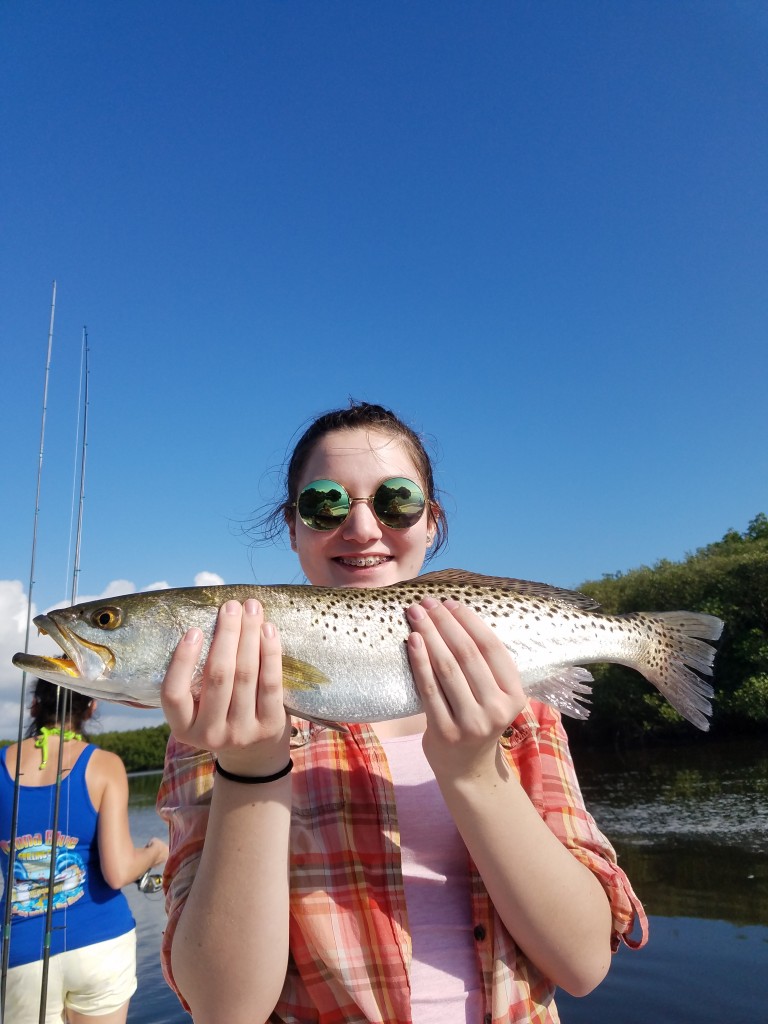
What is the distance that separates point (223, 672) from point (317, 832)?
697 mm

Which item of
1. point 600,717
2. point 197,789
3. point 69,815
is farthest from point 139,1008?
point 600,717

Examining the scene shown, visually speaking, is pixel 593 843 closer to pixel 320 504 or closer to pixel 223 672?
pixel 223 672

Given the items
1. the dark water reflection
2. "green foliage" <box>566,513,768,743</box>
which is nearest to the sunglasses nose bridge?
the dark water reflection

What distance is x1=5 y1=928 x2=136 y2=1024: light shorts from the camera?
19.6ft

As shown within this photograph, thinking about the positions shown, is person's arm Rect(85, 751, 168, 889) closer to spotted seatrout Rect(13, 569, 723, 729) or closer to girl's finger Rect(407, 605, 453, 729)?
spotted seatrout Rect(13, 569, 723, 729)

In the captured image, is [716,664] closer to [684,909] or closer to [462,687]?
[684,909]

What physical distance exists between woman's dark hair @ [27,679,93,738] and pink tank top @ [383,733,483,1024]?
4816 mm

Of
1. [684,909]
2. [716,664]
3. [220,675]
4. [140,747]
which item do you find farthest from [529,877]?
[140,747]

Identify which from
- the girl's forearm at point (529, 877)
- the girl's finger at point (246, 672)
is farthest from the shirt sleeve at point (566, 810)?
the girl's finger at point (246, 672)

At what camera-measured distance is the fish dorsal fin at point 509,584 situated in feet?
10.8

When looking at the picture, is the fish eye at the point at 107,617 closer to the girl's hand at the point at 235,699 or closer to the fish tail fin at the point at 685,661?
the girl's hand at the point at 235,699

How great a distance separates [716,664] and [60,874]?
4039 cm

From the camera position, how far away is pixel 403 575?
3.51m

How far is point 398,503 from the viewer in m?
3.38
